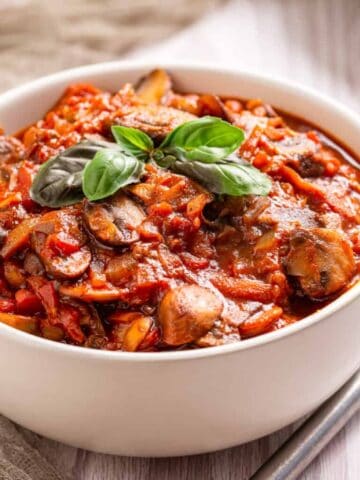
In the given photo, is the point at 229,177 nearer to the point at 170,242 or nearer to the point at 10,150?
the point at 170,242

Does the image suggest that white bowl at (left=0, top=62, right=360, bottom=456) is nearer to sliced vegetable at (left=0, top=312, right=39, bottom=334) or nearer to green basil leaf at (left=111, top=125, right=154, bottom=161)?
sliced vegetable at (left=0, top=312, right=39, bottom=334)

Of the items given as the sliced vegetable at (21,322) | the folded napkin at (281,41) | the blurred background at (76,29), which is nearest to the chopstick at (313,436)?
the sliced vegetable at (21,322)

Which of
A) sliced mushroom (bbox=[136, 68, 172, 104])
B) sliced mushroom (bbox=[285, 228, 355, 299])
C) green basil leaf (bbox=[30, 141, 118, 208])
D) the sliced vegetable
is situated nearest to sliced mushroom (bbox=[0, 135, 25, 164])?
green basil leaf (bbox=[30, 141, 118, 208])

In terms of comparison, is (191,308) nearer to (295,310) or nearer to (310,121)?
(295,310)

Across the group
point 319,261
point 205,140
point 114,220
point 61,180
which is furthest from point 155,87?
point 319,261

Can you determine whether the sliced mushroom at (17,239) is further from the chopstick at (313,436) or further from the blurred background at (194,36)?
the blurred background at (194,36)
